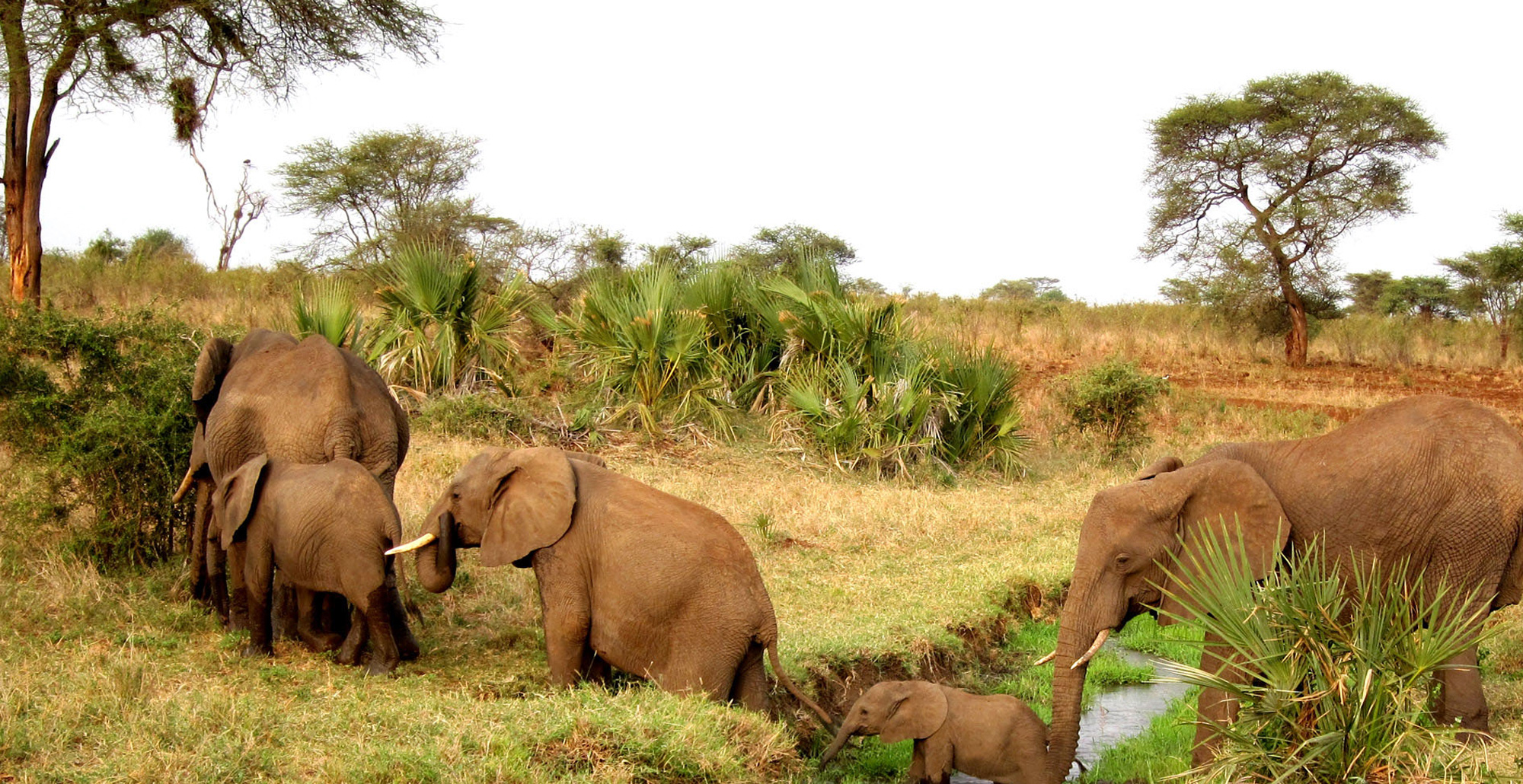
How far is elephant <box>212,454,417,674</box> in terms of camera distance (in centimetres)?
688

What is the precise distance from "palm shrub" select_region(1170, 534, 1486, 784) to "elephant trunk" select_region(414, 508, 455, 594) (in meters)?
3.81

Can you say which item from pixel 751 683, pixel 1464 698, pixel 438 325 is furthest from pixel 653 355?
pixel 1464 698

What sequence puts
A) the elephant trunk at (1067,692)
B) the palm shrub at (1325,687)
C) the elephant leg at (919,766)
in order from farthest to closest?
the elephant leg at (919,766) < the elephant trunk at (1067,692) < the palm shrub at (1325,687)

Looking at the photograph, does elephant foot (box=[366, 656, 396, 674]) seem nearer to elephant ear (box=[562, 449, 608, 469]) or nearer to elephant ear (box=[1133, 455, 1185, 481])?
elephant ear (box=[562, 449, 608, 469])

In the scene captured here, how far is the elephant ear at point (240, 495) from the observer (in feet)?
23.4

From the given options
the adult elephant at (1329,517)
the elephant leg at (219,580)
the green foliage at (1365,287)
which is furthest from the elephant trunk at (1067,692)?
the green foliage at (1365,287)

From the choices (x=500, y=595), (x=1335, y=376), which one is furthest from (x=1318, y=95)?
(x=500, y=595)

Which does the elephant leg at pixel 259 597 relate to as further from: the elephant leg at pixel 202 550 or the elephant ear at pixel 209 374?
the elephant ear at pixel 209 374

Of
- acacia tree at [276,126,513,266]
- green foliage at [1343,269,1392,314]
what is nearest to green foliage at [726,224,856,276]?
acacia tree at [276,126,513,266]

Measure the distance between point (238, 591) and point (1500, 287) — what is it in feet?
104

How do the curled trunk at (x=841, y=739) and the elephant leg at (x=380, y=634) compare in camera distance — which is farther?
the elephant leg at (x=380, y=634)

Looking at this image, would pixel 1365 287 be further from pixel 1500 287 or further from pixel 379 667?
pixel 379 667

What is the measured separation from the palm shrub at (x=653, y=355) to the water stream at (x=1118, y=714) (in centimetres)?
732

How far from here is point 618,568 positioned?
21.0 ft
